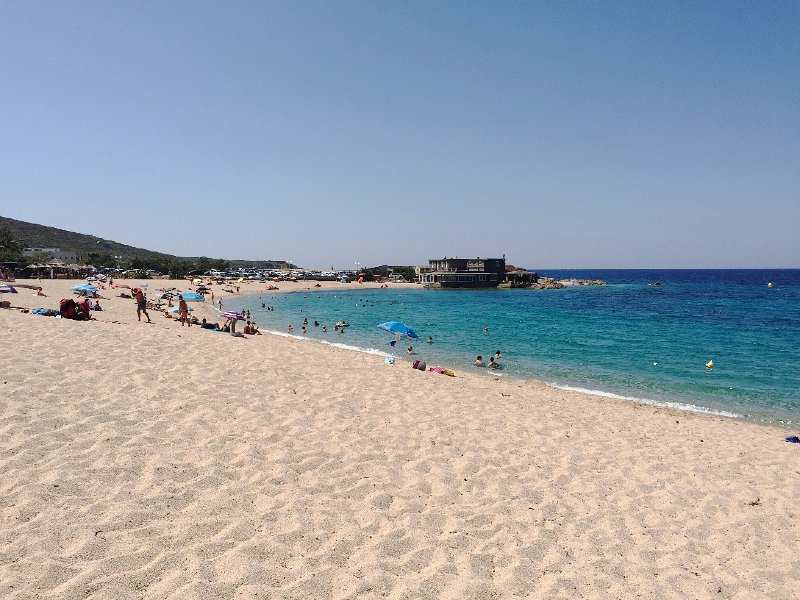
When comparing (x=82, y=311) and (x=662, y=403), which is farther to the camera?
(x=82, y=311)

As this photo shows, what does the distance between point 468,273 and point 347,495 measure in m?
97.6

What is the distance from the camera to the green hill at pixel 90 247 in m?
106

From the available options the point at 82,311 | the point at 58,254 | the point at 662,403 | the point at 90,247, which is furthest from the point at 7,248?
the point at 90,247

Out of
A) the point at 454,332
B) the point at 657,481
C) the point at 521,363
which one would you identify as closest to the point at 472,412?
the point at 657,481

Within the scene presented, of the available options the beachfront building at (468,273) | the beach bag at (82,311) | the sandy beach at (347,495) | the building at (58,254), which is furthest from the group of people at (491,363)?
the building at (58,254)

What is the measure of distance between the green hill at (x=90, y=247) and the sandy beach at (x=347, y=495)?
301 feet

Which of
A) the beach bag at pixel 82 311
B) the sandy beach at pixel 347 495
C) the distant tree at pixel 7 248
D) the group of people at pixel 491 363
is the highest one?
the distant tree at pixel 7 248

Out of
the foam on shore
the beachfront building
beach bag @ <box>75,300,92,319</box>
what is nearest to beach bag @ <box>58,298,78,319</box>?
beach bag @ <box>75,300,92,319</box>

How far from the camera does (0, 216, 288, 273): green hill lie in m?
106

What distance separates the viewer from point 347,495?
20.4 feet

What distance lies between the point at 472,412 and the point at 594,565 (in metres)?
5.86

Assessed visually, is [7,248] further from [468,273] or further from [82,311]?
[468,273]

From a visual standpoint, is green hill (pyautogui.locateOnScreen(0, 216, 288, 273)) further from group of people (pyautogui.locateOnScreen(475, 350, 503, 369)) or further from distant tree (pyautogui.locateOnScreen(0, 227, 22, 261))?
group of people (pyautogui.locateOnScreen(475, 350, 503, 369))

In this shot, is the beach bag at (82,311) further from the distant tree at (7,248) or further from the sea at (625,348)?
the distant tree at (7,248)
